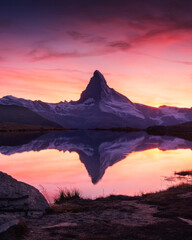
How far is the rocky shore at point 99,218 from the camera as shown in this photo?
13183mm

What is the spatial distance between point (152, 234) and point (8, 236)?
19.3 ft

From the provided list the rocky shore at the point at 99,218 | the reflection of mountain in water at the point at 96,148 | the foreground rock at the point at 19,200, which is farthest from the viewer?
the reflection of mountain in water at the point at 96,148

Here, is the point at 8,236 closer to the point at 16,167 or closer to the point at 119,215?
the point at 119,215

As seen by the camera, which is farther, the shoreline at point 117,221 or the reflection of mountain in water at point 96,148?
the reflection of mountain in water at point 96,148

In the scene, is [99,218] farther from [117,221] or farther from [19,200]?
[19,200]

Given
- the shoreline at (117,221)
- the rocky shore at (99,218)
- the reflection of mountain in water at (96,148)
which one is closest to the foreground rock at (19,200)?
the rocky shore at (99,218)

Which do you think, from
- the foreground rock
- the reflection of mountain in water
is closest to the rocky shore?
the foreground rock

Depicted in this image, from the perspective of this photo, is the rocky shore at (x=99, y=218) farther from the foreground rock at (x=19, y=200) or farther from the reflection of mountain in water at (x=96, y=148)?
the reflection of mountain in water at (x=96, y=148)

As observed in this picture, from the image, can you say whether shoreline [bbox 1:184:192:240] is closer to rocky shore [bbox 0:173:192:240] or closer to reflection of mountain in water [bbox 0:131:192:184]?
rocky shore [bbox 0:173:192:240]

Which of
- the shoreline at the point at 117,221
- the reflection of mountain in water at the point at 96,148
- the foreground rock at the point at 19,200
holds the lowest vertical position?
the shoreline at the point at 117,221

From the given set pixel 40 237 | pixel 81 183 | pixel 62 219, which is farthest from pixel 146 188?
pixel 40 237

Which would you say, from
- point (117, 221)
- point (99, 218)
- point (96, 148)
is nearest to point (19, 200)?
point (99, 218)

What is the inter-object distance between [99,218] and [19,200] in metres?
4.78

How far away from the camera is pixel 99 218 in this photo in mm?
16469
